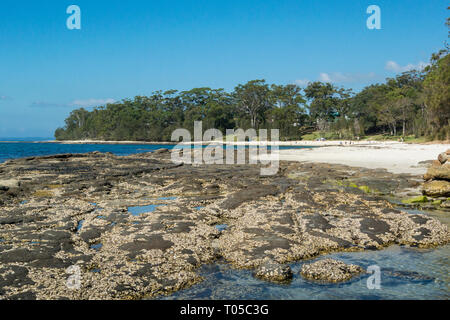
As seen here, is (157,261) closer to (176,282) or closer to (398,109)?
(176,282)

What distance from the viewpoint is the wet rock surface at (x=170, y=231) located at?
7.17 m

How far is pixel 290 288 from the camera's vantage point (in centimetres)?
695

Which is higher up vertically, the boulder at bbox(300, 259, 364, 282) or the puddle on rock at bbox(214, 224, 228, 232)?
the puddle on rock at bbox(214, 224, 228, 232)

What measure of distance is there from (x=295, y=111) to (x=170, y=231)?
304ft

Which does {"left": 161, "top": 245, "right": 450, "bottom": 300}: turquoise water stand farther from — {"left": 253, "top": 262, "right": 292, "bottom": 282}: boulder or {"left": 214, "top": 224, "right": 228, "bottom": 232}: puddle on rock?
{"left": 214, "top": 224, "right": 228, "bottom": 232}: puddle on rock

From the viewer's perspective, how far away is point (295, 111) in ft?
326

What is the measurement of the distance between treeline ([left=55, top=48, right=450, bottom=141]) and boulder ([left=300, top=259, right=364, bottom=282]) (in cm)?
4821

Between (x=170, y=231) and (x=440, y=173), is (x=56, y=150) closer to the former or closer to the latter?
(x=170, y=231)

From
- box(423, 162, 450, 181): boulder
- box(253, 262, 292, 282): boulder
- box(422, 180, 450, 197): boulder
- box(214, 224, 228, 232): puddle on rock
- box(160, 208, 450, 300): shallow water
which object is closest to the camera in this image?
box(160, 208, 450, 300): shallow water

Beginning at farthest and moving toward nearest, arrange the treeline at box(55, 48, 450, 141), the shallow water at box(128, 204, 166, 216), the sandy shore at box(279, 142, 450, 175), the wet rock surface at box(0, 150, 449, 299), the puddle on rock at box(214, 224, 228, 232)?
the treeline at box(55, 48, 450, 141), the sandy shore at box(279, 142, 450, 175), the shallow water at box(128, 204, 166, 216), the puddle on rock at box(214, 224, 228, 232), the wet rock surface at box(0, 150, 449, 299)

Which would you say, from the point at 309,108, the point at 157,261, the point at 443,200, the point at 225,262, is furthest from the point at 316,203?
the point at 309,108

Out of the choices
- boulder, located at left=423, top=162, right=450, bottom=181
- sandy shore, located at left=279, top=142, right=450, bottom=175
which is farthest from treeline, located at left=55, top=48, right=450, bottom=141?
boulder, located at left=423, top=162, right=450, bottom=181

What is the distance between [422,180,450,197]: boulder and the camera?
14.7m

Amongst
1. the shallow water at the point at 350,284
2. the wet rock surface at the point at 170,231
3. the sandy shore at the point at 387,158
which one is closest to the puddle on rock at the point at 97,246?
the wet rock surface at the point at 170,231
